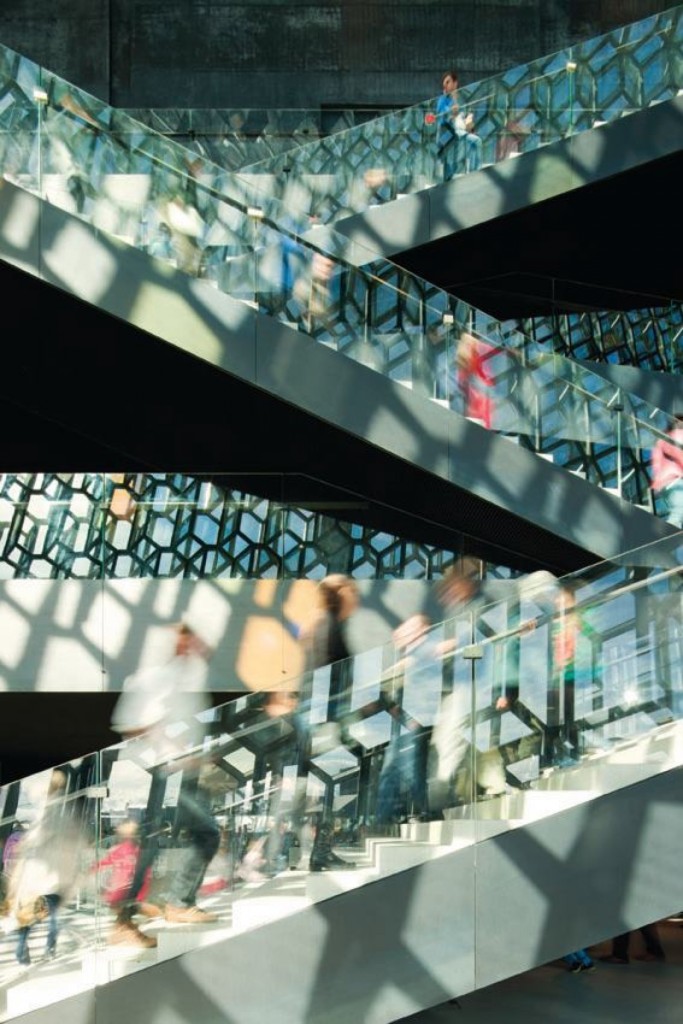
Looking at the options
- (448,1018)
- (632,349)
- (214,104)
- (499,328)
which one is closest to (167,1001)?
(448,1018)

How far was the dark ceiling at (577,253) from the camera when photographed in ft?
55.7

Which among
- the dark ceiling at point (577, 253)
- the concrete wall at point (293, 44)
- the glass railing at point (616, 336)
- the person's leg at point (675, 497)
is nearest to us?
the person's leg at point (675, 497)

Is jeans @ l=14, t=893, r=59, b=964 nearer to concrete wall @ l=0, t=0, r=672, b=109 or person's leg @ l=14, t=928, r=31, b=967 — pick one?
person's leg @ l=14, t=928, r=31, b=967

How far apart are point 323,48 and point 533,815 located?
20185 millimetres

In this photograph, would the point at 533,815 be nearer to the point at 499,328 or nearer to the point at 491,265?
the point at 499,328

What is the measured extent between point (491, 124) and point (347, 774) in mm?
10722

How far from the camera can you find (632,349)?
72.1ft

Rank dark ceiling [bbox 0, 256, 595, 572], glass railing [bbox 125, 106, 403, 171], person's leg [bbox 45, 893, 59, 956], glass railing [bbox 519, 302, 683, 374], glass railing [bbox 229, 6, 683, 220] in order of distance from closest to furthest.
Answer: person's leg [bbox 45, 893, 59, 956]
dark ceiling [bbox 0, 256, 595, 572]
glass railing [bbox 229, 6, 683, 220]
glass railing [bbox 125, 106, 403, 171]
glass railing [bbox 519, 302, 683, 374]

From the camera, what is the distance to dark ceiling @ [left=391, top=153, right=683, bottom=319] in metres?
17.0

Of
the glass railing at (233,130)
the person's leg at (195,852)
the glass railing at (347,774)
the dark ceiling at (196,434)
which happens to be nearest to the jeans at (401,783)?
the glass railing at (347,774)

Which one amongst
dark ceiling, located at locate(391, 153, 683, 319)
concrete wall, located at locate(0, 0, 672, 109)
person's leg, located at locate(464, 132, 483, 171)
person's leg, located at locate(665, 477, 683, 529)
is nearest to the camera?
person's leg, located at locate(665, 477, 683, 529)

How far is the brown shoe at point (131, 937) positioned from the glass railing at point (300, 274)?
6083 millimetres

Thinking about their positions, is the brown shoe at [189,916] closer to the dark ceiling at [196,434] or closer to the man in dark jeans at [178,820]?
the man in dark jeans at [178,820]

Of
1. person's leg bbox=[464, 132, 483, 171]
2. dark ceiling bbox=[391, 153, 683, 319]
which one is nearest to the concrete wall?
dark ceiling bbox=[391, 153, 683, 319]
